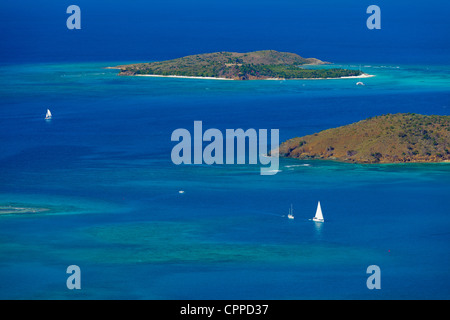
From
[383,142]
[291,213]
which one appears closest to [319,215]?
[291,213]

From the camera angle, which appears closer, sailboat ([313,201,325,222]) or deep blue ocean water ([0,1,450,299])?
deep blue ocean water ([0,1,450,299])

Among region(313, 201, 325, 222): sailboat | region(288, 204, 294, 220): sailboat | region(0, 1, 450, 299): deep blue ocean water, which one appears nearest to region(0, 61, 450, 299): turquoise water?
region(0, 1, 450, 299): deep blue ocean water

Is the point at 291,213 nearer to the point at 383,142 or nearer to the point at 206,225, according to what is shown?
the point at 206,225

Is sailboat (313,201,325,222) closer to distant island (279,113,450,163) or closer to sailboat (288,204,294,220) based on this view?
sailboat (288,204,294,220)

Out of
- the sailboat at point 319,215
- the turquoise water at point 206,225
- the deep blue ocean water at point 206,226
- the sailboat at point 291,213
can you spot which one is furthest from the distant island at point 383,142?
the sailboat at point 319,215
